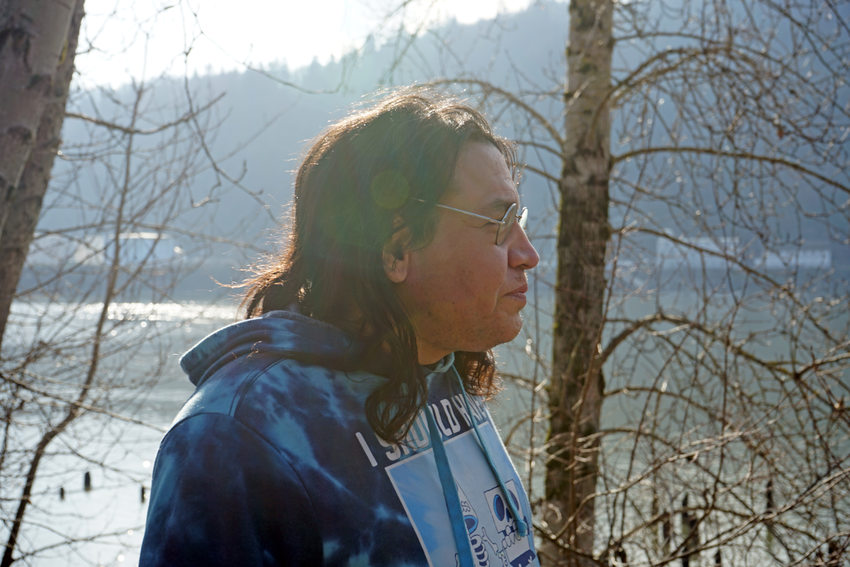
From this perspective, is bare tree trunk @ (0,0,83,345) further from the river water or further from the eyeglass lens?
the eyeglass lens

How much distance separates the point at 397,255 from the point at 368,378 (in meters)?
0.23

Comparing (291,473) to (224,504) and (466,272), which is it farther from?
(466,272)

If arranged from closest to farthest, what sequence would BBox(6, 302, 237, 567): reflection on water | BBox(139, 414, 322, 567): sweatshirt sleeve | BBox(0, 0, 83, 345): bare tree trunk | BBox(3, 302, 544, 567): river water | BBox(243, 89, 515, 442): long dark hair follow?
1. BBox(139, 414, 322, 567): sweatshirt sleeve
2. BBox(243, 89, 515, 442): long dark hair
3. BBox(0, 0, 83, 345): bare tree trunk
4. BBox(6, 302, 237, 567): reflection on water
5. BBox(3, 302, 544, 567): river water

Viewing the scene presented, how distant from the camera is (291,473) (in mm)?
1072

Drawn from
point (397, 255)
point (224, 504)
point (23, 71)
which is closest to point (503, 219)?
point (397, 255)

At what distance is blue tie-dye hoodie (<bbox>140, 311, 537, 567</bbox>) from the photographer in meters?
1.02

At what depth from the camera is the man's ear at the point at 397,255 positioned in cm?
137

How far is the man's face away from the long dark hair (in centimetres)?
3

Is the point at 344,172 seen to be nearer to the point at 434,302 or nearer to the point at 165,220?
the point at 434,302

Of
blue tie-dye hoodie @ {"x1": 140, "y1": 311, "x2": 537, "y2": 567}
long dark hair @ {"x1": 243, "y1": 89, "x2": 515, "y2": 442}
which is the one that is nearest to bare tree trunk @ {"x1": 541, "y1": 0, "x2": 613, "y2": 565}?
long dark hair @ {"x1": 243, "y1": 89, "x2": 515, "y2": 442}

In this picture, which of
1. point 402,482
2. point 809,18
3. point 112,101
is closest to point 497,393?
point 402,482

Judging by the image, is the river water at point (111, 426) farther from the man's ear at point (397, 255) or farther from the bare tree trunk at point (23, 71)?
the bare tree trunk at point (23, 71)

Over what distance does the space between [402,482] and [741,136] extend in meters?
4.13

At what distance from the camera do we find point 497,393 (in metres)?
1.86
